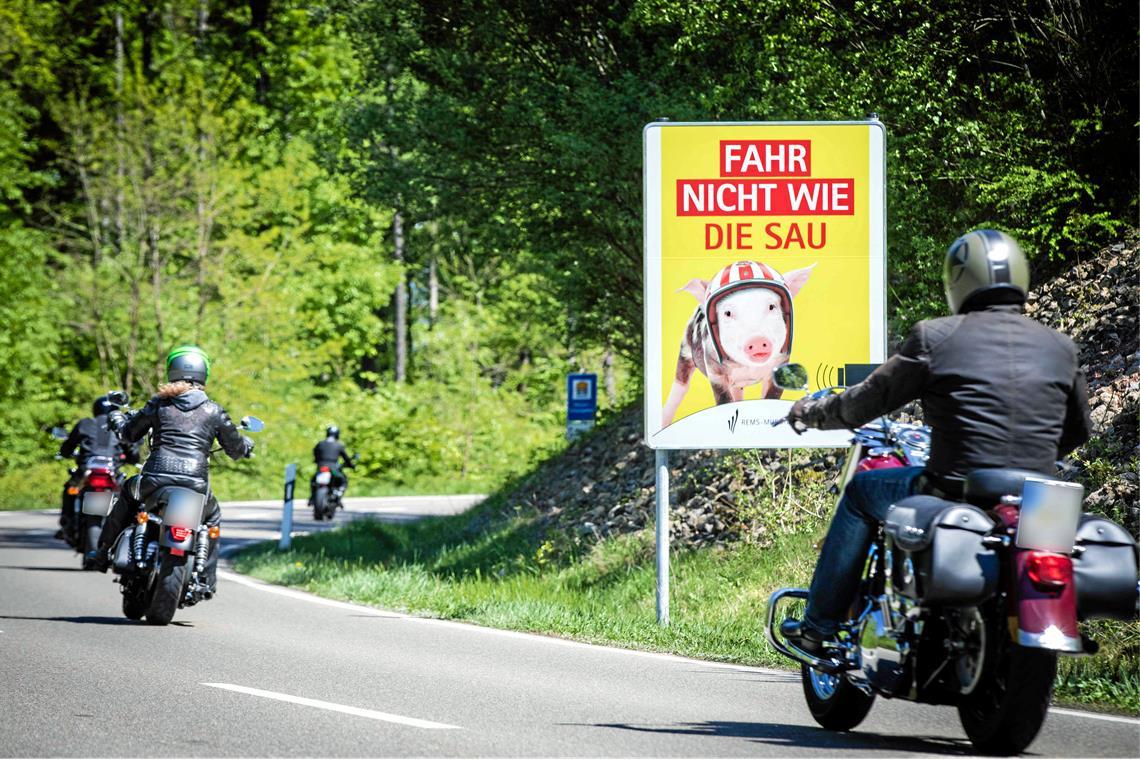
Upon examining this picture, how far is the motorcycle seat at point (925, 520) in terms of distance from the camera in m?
5.32

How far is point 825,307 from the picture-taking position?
37.7 ft

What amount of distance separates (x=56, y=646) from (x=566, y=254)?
33.2 feet

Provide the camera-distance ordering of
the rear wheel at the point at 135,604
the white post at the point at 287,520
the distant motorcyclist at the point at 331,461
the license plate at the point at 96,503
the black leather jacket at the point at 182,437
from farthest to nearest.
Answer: the distant motorcyclist at the point at 331,461
the white post at the point at 287,520
the license plate at the point at 96,503
the rear wheel at the point at 135,604
the black leather jacket at the point at 182,437

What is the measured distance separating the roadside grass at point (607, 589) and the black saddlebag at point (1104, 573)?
2209 millimetres

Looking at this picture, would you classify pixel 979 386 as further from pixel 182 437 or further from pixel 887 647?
pixel 182 437

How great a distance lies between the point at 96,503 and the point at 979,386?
11997mm

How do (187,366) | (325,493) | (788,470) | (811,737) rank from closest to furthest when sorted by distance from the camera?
(811,737) → (187,366) → (788,470) → (325,493)

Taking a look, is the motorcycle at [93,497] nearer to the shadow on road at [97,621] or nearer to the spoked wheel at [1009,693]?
the shadow on road at [97,621]

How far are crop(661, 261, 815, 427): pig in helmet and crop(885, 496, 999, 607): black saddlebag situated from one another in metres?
5.95

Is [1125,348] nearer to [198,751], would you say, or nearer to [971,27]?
[971,27]

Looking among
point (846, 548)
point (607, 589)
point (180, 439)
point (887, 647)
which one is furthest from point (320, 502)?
point (887, 647)

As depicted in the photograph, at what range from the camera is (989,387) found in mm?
5547

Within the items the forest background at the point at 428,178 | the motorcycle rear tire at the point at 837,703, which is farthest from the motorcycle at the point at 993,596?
the forest background at the point at 428,178

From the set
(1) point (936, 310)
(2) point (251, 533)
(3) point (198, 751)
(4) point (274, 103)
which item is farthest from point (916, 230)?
(4) point (274, 103)
